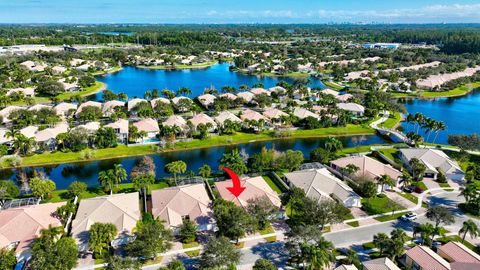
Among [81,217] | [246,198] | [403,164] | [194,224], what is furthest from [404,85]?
[81,217]

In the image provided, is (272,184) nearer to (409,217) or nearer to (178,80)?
(409,217)

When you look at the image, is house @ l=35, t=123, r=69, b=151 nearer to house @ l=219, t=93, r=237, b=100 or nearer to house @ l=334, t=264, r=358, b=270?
house @ l=219, t=93, r=237, b=100

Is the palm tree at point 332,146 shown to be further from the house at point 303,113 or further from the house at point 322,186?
the house at point 303,113

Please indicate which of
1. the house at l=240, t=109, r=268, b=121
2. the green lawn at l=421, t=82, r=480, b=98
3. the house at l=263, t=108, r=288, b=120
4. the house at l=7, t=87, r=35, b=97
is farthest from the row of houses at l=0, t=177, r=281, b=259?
the green lawn at l=421, t=82, r=480, b=98

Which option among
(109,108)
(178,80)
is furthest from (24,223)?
(178,80)

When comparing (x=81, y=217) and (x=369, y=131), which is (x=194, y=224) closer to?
(x=81, y=217)

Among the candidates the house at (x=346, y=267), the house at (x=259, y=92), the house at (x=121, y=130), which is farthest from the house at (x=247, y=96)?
the house at (x=346, y=267)

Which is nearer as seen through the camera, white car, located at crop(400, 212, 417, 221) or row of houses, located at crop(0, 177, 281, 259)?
row of houses, located at crop(0, 177, 281, 259)
